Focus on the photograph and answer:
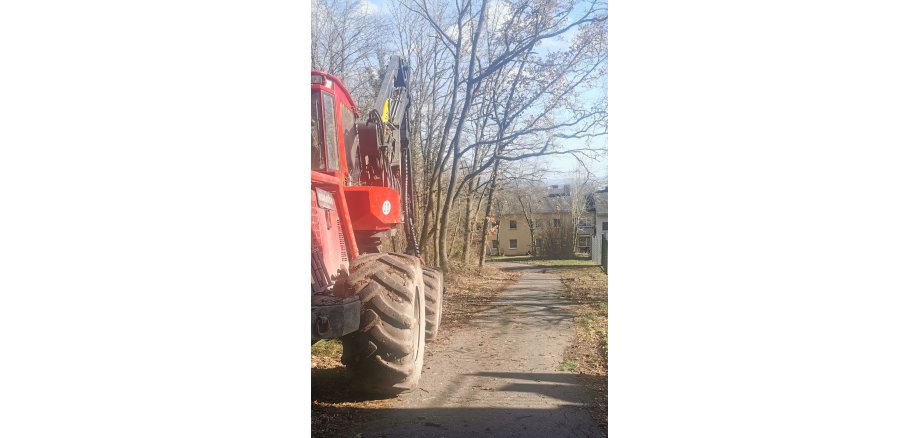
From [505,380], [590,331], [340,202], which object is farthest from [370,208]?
[590,331]

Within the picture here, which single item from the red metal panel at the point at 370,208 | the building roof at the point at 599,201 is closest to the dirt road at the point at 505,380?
the building roof at the point at 599,201

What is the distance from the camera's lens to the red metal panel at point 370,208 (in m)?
3.39

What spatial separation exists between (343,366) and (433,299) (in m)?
0.58

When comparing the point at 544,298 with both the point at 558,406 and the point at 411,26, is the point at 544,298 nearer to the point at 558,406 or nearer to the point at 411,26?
the point at 558,406

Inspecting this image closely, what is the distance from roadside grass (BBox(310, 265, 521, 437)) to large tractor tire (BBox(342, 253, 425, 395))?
0.27 feet

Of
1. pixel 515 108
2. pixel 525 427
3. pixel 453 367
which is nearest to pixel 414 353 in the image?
pixel 453 367

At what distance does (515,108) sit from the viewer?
3.34 m

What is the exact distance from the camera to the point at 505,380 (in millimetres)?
3254

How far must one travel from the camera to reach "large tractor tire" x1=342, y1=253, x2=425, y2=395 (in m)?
3.09

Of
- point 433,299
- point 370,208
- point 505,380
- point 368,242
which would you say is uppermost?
point 370,208

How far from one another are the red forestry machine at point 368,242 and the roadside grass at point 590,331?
71cm

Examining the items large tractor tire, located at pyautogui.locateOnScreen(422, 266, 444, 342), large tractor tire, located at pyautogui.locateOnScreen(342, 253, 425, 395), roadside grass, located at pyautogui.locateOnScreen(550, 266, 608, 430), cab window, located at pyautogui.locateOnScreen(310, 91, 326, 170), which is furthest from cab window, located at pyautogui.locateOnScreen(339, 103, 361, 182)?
roadside grass, located at pyautogui.locateOnScreen(550, 266, 608, 430)

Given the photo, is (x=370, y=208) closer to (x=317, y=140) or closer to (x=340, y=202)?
(x=340, y=202)

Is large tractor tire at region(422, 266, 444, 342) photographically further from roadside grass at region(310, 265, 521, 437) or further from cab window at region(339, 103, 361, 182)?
cab window at region(339, 103, 361, 182)
